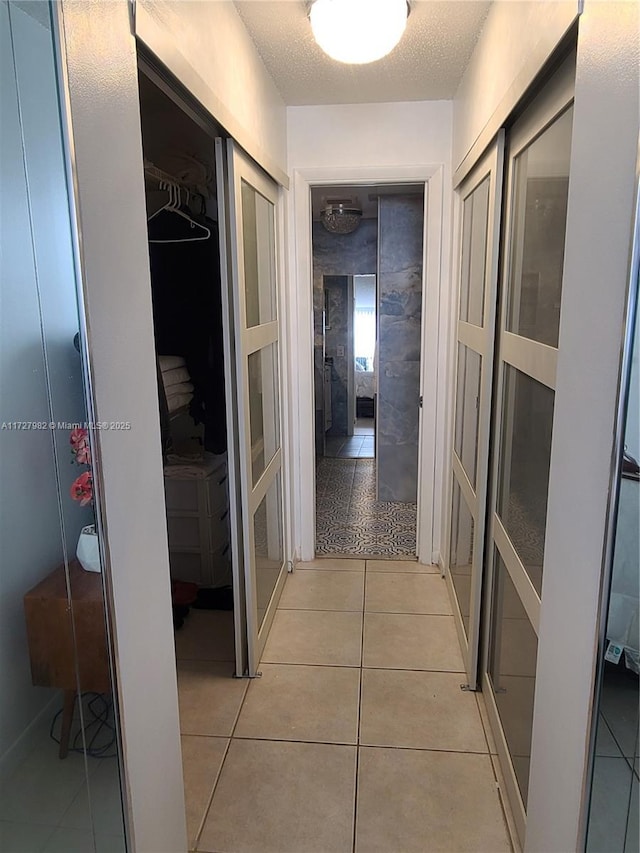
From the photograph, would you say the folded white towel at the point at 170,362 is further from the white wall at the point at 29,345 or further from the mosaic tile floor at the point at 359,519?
the white wall at the point at 29,345

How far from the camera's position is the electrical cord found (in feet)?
3.59

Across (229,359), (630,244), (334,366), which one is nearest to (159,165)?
(229,359)

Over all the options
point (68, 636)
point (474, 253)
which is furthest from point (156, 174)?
point (68, 636)

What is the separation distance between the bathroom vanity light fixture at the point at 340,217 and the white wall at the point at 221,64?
7.77ft

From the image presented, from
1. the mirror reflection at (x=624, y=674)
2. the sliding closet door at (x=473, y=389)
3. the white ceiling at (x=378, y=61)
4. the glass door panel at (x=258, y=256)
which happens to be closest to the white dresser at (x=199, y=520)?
the glass door panel at (x=258, y=256)

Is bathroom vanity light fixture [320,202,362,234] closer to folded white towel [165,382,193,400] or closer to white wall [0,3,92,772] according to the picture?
folded white towel [165,382,193,400]

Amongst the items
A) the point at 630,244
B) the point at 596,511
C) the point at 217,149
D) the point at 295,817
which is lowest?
the point at 295,817

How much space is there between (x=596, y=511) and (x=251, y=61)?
2101 mm

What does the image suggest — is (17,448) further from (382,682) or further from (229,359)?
(382,682)

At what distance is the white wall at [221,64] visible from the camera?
136 cm

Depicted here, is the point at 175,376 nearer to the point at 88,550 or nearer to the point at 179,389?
the point at 179,389

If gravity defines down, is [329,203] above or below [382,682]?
above

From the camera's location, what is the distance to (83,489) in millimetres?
1071

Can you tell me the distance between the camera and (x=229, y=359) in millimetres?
2205
